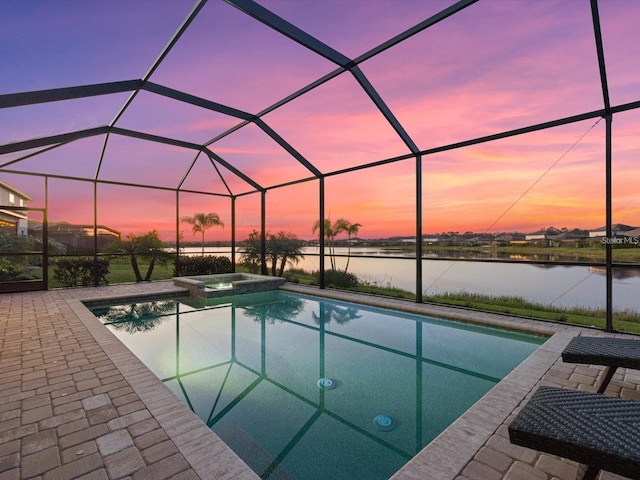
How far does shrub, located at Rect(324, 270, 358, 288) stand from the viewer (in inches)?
373

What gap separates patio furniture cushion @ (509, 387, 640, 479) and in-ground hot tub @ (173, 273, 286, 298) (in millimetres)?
7105

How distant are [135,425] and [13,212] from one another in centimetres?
832

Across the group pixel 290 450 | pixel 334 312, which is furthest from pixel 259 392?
pixel 334 312

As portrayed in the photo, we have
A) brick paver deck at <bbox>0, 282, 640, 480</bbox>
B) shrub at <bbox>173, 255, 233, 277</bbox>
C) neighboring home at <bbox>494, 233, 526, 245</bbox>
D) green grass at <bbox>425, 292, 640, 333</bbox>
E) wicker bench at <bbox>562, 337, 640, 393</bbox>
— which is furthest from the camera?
shrub at <bbox>173, 255, 233, 277</bbox>

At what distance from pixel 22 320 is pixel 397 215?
33.0 ft

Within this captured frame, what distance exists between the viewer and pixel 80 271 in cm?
868

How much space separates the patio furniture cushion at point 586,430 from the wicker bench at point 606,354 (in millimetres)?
719

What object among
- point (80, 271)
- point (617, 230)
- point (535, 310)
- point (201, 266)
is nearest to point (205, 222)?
point (201, 266)

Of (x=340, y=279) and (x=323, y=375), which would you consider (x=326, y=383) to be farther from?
(x=340, y=279)

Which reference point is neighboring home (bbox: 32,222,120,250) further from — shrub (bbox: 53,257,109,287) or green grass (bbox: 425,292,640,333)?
green grass (bbox: 425,292,640,333)

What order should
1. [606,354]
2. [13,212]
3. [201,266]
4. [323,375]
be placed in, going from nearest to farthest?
[606,354]
[323,375]
[13,212]
[201,266]

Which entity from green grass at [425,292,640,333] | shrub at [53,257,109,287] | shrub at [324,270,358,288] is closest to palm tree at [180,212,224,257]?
shrub at [53,257,109,287]

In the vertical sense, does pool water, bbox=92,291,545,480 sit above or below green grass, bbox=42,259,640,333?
below

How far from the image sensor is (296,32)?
4.10 m
